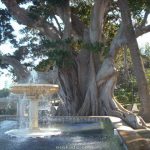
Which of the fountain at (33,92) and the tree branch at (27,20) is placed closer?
the fountain at (33,92)

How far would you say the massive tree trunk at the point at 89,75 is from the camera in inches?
583

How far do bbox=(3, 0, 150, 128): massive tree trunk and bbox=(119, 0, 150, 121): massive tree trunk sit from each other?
813 mm

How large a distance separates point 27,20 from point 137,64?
19.2ft

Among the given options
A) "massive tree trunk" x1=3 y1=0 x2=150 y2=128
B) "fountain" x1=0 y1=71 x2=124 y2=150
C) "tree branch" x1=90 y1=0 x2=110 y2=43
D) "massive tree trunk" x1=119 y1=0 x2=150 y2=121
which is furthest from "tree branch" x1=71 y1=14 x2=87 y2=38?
"fountain" x1=0 y1=71 x2=124 y2=150

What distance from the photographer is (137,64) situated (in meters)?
13.3

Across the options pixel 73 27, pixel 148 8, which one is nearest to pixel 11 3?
pixel 73 27

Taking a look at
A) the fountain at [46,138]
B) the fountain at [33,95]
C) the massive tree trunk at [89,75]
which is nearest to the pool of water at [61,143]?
the fountain at [46,138]

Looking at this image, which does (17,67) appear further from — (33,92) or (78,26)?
(33,92)

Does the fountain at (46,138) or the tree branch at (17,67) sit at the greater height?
the tree branch at (17,67)

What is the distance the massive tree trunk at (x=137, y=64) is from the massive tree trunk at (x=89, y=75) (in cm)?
81

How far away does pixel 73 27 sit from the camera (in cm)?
1786

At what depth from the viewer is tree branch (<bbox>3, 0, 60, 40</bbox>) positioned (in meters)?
17.1

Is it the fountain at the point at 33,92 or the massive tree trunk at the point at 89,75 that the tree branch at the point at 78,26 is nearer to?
the massive tree trunk at the point at 89,75

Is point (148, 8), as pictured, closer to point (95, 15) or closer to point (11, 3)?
point (95, 15)
